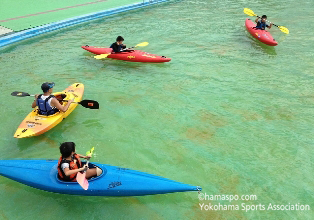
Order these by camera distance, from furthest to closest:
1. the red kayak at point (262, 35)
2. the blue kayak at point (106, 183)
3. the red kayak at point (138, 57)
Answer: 1. the red kayak at point (262, 35)
2. the red kayak at point (138, 57)
3. the blue kayak at point (106, 183)

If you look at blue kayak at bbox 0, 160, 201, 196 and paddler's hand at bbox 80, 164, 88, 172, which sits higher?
paddler's hand at bbox 80, 164, 88, 172

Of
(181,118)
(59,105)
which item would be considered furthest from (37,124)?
(181,118)

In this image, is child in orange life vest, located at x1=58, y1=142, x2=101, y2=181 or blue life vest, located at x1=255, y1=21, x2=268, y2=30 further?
blue life vest, located at x1=255, y1=21, x2=268, y2=30

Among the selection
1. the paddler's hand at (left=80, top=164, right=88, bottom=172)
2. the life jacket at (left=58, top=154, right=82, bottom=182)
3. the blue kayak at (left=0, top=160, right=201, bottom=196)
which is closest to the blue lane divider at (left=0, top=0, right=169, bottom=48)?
the blue kayak at (left=0, top=160, right=201, bottom=196)

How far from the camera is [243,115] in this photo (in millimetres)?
6035

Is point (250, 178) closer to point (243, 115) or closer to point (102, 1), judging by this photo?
point (243, 115)

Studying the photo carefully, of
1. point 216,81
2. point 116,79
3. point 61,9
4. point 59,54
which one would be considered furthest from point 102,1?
point 216,81

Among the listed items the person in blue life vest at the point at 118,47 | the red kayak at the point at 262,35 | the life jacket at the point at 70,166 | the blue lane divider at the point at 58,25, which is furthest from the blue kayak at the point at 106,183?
the blue lane divider at the point at 58,25

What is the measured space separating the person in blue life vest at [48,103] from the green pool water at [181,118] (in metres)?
0.51

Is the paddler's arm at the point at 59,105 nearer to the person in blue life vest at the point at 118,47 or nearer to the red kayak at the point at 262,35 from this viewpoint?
the person in blue life vest at the point at 118,47

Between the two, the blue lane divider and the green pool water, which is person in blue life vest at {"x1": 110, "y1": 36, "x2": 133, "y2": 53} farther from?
the blue lane divider

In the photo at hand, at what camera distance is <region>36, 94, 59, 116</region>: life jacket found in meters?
5.07

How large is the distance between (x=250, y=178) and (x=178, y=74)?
4.11 meters

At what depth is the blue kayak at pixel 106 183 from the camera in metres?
3.73
